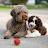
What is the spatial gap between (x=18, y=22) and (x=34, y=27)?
0.52 meters

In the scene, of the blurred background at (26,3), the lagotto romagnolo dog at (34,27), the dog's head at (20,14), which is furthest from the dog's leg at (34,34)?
the blurred background at (26,3)

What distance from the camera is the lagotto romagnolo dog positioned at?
663 cm

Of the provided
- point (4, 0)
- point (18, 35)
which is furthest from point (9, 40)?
point (4, 0)

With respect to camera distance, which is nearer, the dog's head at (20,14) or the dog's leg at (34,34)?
the dog's head at (20,14)

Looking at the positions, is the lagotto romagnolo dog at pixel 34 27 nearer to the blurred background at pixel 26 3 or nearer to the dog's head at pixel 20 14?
the dog's head at pixel 20 14

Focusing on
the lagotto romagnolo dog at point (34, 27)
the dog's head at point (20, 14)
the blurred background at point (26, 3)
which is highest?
the dog's head at point (20, 14)

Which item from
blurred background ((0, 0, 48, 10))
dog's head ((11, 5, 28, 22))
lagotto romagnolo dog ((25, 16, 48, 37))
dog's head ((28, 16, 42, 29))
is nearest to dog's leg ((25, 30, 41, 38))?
lagotto romagnolo dog ((25, 16, 48, 37))

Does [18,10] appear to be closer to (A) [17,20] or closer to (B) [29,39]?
(A) [17,20]

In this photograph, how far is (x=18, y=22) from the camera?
6.66 metres

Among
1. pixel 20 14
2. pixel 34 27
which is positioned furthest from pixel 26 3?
pixel 20 14

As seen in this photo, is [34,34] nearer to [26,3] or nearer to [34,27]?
[34,27]

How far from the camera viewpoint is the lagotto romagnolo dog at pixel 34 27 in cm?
663

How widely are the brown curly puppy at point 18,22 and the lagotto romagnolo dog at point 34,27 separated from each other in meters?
0.16

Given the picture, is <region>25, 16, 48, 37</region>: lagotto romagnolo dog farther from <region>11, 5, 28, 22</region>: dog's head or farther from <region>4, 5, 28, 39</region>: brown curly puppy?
<region>11, 5, 28, 22</region>: dog's head
